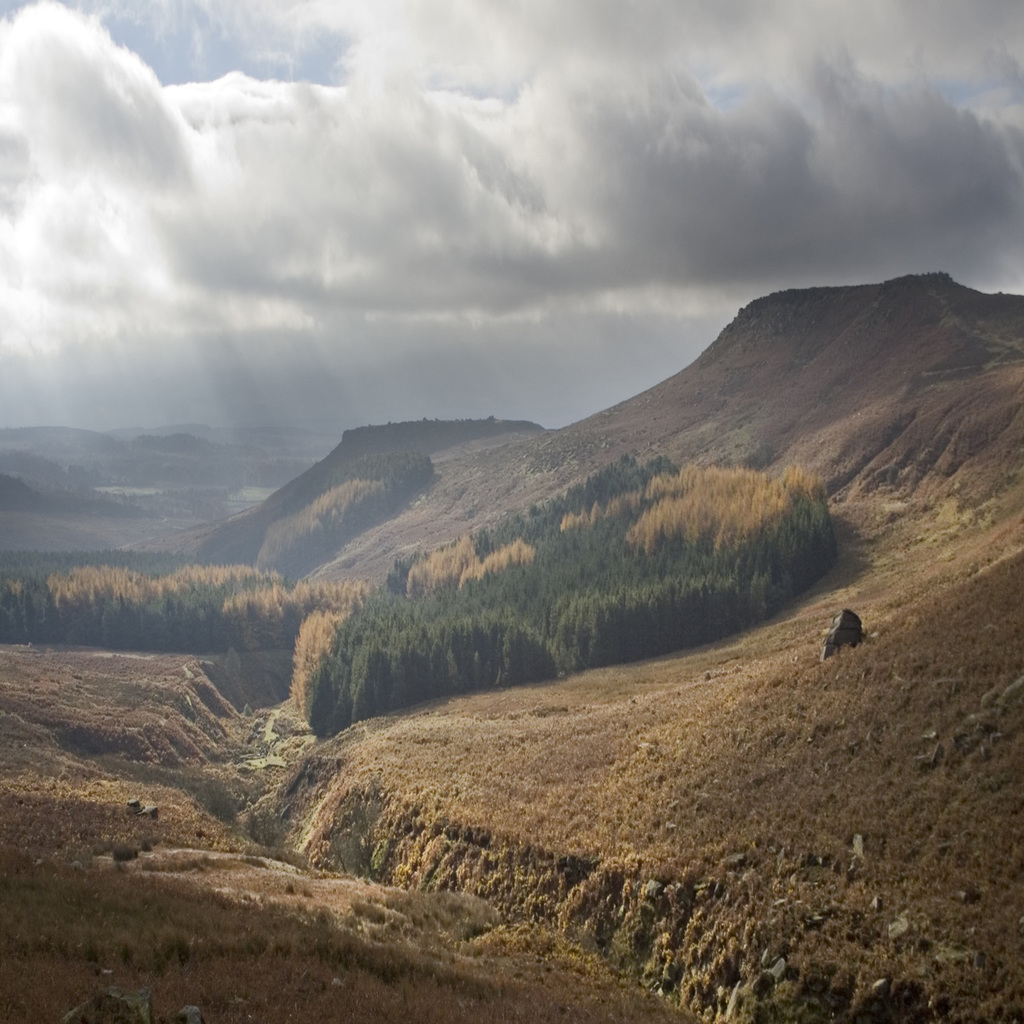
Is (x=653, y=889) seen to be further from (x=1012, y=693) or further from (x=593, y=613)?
(x=593, y=613)

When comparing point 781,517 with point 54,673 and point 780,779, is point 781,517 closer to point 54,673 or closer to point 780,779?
point 780,779

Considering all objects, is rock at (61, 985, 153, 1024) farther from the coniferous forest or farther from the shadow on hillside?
the shadow on hillside

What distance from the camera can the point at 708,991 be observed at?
29469mm

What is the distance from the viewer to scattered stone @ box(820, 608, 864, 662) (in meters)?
50.9

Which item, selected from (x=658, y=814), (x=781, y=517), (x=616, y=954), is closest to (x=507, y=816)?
(x=658, y=814)

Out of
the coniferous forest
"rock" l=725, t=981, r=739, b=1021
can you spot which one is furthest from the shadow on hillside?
"rock" l=725, t=981, r=739, b=1021

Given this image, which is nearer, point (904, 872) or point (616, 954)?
point (904, 872)

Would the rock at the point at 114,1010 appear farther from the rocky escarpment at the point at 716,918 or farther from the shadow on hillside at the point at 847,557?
the shadow on hillside at the point at 847,557

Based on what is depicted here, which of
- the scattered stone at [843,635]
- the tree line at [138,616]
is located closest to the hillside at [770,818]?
the scattered stone at [843,635]

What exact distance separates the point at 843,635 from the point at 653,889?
23.9m

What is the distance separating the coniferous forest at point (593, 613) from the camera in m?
119

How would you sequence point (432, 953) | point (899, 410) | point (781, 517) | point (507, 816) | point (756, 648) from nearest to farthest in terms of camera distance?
point (432, 953), point (507, 816), point (756, 648), point (781, 517), point (899, 410)

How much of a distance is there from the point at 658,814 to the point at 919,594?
4006 cm

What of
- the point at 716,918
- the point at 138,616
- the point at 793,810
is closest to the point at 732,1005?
the point at 716,918
